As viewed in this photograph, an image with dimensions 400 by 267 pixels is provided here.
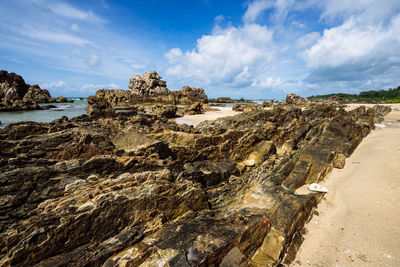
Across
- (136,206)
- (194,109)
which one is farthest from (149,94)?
(136,206)

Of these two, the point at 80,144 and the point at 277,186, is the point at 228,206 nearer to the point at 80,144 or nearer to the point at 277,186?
the point at 277,186

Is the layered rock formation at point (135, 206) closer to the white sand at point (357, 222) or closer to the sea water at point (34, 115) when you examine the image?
the white sand at point (357, 222)

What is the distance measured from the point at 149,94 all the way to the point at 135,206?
54120 millimetres

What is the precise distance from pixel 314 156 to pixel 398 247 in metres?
5.08

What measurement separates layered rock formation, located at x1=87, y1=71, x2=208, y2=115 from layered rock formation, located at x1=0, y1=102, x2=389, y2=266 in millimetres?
42791

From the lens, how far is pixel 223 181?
7.71 meters

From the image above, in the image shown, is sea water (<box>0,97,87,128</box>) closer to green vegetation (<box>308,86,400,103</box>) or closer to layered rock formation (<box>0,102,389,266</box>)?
layered rock formation (<box>0,102,389,266</box>)

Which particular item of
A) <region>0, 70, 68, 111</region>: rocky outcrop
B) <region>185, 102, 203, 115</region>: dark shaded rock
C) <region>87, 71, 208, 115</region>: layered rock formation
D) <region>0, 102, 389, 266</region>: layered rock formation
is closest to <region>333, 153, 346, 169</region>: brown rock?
<region>0, 102, 389, 266</region>: layered rock formation

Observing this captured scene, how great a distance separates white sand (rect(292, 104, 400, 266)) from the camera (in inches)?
173

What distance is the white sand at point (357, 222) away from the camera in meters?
4.38

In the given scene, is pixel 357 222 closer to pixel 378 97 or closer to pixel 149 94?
pixel 149 94

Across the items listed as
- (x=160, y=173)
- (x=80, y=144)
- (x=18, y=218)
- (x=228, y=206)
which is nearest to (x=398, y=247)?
(x=228, y=206)

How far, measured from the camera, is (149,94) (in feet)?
179

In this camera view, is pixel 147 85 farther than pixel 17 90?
No
